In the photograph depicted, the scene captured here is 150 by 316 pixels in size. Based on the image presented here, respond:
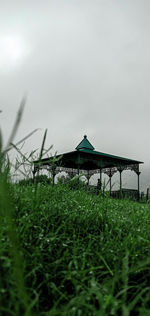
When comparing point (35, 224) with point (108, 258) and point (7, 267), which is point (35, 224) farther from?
point (7, 267)

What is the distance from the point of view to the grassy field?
929 mm

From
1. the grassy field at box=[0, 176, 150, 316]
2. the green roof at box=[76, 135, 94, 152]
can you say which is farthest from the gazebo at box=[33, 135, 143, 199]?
the grassy field at box=[0, 176, 150, 316]

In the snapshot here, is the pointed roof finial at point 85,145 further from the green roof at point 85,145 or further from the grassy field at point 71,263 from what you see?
the grassy field at point 71,263

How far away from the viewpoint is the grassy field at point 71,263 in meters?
0.93

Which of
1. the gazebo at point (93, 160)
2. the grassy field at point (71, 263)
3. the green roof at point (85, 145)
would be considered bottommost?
the grassy field at point (71, 263)

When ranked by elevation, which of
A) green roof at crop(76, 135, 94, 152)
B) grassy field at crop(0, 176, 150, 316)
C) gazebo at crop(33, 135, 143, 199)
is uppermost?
green roof at crop(76, 135, 94, 152)

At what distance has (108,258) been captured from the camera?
1467mm

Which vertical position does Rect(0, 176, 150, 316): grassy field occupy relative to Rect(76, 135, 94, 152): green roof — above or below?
below

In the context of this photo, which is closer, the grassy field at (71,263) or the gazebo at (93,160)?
the grassy field at (71,263)

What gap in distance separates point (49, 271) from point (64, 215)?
2.24 ft

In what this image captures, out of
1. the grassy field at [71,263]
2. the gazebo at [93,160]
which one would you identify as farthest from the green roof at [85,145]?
the grassy field at [71,263]

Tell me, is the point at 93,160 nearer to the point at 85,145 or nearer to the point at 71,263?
the point at 85,145

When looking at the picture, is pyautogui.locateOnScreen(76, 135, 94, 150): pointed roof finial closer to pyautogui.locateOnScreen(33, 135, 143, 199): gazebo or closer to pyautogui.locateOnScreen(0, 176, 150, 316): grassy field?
pyautogui.locateOnScreen(33, 135, 143, 199): gazebo

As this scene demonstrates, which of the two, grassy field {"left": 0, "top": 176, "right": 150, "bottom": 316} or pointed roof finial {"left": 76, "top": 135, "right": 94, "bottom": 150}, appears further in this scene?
pointed roof finial {"left": 76, "top": 135, "right": 94, "bottom": 150}
